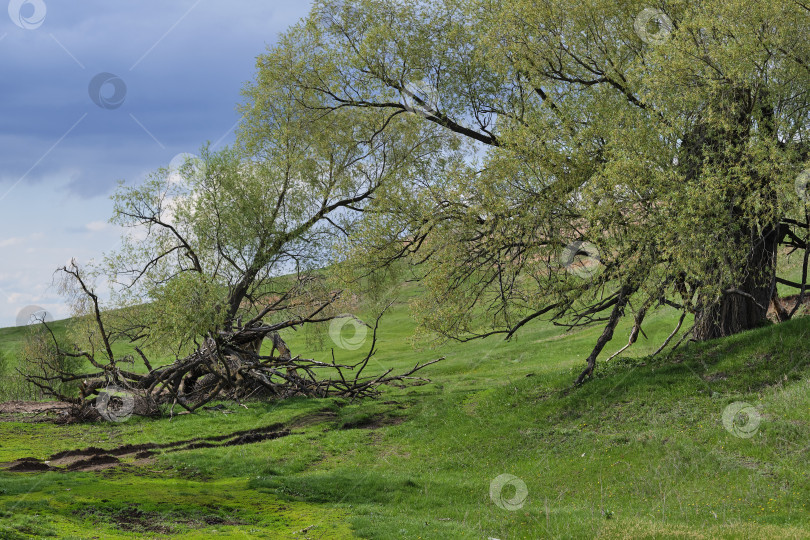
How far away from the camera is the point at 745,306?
22938 millimetres

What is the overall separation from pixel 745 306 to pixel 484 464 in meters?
12.4

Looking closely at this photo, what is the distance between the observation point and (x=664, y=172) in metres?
18.4

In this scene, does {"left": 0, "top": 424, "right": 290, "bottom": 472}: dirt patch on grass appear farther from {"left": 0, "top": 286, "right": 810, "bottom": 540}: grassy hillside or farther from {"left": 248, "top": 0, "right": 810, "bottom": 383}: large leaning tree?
{"left": 248, "top": 0, "right": 810, "bottom": 383}: large leaning tree

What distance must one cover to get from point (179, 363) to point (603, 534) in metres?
24.8

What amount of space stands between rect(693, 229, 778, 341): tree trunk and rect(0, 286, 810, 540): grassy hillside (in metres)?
1.46

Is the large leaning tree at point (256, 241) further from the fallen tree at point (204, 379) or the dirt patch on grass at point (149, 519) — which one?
the dirt patch on grass at point (149, 519)

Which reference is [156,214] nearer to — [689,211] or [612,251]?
[612,251]

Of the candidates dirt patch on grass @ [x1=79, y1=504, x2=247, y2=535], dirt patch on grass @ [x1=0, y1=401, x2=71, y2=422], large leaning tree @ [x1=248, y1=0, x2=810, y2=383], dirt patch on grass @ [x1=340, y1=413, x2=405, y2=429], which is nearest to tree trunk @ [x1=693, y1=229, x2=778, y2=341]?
large leaning tree @ [x1=248, y1=0, x2=810, y2=383]

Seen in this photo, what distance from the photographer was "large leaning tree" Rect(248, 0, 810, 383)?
17.9 m

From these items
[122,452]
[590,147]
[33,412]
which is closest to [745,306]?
[590,147]

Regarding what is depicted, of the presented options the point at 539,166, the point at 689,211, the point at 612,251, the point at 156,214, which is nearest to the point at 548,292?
the point at 612,251

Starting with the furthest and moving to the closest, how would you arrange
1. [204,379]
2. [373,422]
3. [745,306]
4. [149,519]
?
[204,379], [373,422], [745,306], [149,519]

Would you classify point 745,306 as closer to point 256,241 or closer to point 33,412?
point 256,241

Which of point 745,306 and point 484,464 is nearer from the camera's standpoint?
point 484,464
